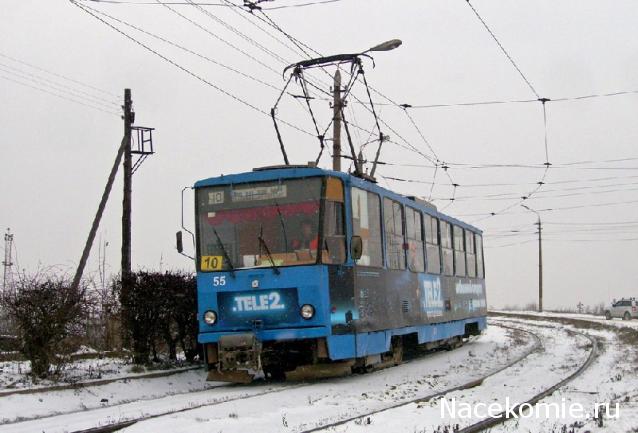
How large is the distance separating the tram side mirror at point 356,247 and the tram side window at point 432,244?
15.9 ft

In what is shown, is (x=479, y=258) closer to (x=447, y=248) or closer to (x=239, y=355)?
(x=447, y=248)

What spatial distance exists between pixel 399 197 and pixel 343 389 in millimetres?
4663

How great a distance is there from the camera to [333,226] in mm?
12117

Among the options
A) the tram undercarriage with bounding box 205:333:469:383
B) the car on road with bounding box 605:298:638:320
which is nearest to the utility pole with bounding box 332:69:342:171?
the tram undercarriage with bounding box 205:333:469:383

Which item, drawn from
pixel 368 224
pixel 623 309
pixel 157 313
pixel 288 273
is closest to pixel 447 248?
pixel 368 224

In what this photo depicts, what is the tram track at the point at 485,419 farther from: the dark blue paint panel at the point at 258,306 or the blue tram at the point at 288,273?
the dark blue paint panel at the point at 258,306

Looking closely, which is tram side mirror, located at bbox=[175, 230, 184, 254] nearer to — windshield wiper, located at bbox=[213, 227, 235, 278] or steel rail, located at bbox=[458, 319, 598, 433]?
windshield wiper, located at bbox=[213, 227, 235, 278]

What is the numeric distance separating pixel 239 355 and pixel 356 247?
2361 mm

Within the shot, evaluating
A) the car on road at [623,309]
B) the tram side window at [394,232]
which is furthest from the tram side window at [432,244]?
the car on road at [623,309]

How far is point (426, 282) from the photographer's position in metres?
16.5

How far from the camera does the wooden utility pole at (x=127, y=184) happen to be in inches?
695

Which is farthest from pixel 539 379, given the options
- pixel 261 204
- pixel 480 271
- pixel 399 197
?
pixel 480 271

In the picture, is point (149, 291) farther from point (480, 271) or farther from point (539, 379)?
point (480, 271)

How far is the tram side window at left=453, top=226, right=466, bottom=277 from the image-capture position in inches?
778
